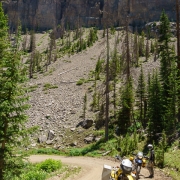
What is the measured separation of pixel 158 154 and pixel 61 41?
325 feet

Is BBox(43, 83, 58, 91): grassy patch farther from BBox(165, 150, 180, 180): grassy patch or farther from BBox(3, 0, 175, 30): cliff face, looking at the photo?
BBox(3, 0, 175, 30): cliff face

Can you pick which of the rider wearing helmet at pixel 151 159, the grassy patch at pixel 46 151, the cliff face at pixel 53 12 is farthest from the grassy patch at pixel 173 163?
the cliff face at pixel 53 12

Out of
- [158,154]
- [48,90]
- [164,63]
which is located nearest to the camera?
[158,154]

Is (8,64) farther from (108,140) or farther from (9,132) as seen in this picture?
(108,140)

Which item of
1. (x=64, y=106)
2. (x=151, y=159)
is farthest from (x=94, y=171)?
(x=64, y=106)

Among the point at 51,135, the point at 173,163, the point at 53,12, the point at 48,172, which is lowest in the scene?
the point at 51,135

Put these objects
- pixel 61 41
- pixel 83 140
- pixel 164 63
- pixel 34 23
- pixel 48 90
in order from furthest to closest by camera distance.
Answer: pixel 34 23 → pixel 61 41 → pixel 48 90 → pixel 164 63 → pixel 83 140

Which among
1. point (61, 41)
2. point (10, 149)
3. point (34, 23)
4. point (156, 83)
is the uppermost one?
point (34, 23)

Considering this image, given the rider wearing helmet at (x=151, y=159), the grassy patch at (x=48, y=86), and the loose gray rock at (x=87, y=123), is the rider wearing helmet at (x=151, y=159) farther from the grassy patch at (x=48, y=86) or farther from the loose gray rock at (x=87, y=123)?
the grassy patch at (x=48, y=86)

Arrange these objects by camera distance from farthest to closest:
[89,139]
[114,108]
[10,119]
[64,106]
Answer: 1. [64,106]
2. [114,108]
3. [89,139]
4. [10,119]

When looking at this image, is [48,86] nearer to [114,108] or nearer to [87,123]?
[114,108]

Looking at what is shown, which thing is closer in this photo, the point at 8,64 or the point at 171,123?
the point at 8,64

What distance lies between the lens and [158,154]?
14.0 m

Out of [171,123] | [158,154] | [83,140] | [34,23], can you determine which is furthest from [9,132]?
[34,23]
